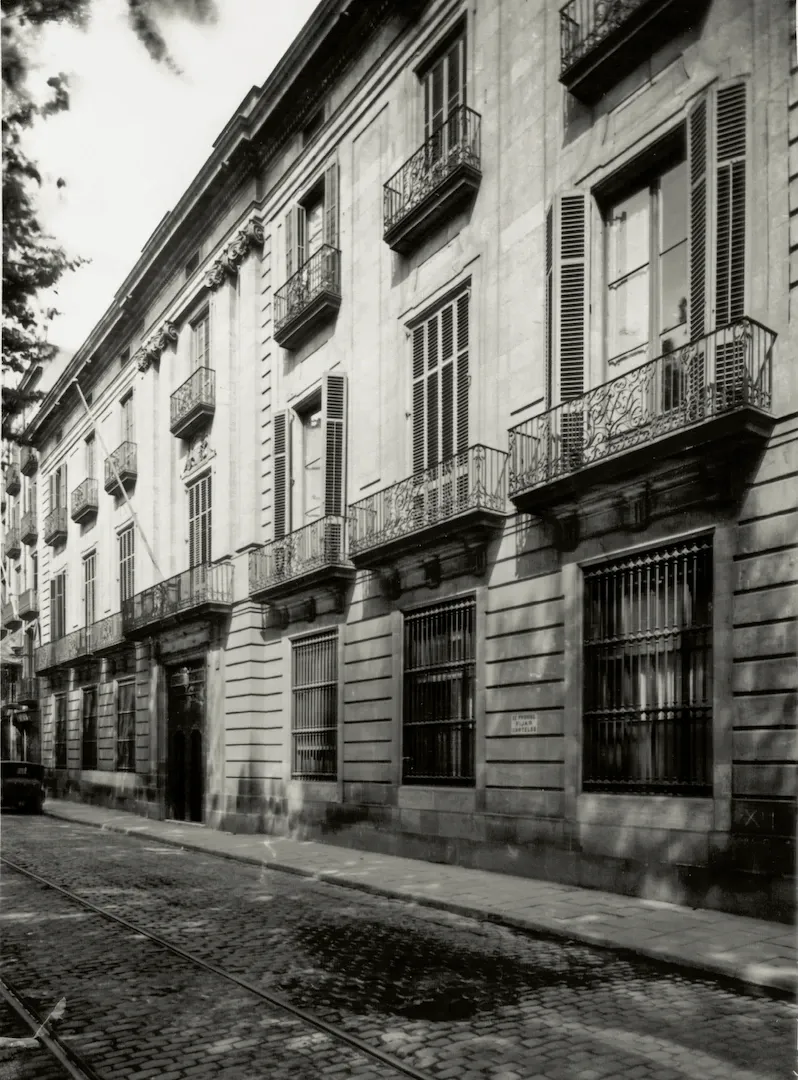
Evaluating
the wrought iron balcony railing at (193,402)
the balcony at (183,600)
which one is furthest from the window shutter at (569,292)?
the wrought iron balcony railing at (193,402)

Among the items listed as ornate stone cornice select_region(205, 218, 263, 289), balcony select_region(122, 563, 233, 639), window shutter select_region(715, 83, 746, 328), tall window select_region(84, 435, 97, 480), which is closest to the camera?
window shutter select_region(715, 83, 746, 328)

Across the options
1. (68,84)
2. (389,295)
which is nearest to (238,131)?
(389,295)

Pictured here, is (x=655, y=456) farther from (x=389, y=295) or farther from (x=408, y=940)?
(x=389, y=295)

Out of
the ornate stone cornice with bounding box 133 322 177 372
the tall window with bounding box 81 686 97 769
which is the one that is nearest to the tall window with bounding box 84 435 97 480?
the ornate stone cornice with bounding box 133 322 177 372

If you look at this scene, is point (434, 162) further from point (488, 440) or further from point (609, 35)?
point (488, 440)

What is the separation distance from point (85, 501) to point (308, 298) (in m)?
11.6

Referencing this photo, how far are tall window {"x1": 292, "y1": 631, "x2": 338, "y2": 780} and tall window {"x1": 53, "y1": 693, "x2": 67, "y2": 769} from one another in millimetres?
16697

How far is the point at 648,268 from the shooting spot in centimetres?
1196

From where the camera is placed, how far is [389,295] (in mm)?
16484

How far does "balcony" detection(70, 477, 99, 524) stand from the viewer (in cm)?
2634

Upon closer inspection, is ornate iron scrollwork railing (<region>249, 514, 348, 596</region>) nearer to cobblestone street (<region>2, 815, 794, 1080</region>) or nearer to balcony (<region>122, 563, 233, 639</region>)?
balcony (<region>122, 563, 233, 639</region>)

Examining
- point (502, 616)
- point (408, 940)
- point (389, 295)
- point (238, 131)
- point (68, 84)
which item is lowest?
point (408, 940)

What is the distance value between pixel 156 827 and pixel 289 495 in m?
8.06

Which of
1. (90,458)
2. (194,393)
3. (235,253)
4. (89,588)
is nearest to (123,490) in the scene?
(194,393)
